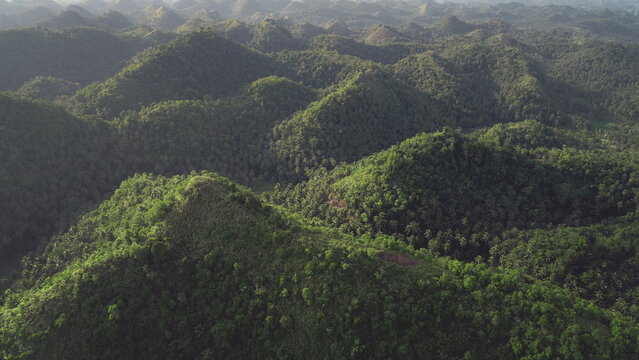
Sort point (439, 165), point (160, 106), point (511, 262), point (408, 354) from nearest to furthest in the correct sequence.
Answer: point (408, 354), point (511, 262), point (439, 165), point (160, 106)

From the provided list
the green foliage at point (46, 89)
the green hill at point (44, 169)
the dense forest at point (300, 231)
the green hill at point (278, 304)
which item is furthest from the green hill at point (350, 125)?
the green foliage at point (46, 89)

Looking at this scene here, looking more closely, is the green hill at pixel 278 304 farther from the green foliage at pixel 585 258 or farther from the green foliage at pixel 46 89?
the green foliage at pixel 46 89

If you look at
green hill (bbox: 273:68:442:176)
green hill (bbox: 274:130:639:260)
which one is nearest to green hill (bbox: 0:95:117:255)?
green hill (bbox: 273:68:442:176)

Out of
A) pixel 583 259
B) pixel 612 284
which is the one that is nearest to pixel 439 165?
pixel 583 259

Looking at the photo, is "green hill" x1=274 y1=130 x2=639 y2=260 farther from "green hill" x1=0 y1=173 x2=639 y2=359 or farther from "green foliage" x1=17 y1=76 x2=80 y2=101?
"green foliage" x1=17 y1=76 x2=80 y2=101

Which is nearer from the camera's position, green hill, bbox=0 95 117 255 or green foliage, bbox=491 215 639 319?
green foliage, bbox=491 215 639 319

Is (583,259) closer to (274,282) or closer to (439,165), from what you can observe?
(439,165)
